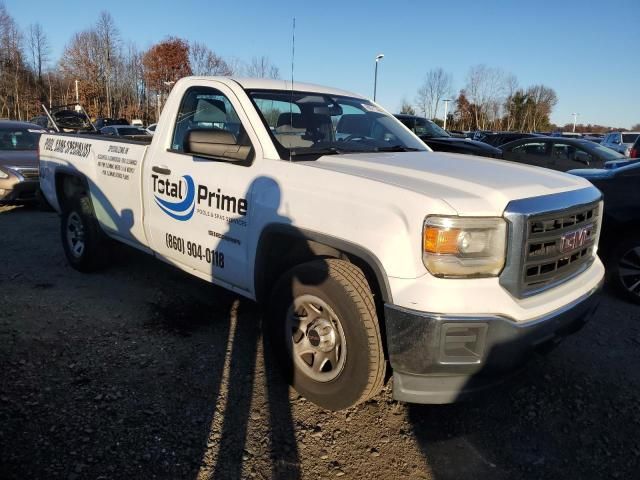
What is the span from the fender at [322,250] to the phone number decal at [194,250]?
0.42 metres

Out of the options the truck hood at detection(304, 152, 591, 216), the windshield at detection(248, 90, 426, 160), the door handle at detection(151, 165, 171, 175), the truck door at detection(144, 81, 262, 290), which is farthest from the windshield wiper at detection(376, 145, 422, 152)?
the door handle at detection(151, 165, 171, 175)

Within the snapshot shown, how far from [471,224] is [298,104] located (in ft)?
6.53

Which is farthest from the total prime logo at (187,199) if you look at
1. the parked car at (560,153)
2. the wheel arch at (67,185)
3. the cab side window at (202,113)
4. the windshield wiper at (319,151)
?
the parked car at (560,153)

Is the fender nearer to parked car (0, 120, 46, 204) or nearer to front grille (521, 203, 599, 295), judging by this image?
front grille (521, 203, 599, 295)

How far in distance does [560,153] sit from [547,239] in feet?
34.0

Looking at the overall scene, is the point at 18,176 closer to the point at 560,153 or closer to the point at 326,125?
the point at 326,125

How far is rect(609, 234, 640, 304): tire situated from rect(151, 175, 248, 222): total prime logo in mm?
3809

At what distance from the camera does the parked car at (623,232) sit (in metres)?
4.82

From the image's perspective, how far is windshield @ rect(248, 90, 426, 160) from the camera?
11.3ft

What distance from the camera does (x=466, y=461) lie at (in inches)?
103

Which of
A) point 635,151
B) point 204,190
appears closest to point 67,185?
point 204,190

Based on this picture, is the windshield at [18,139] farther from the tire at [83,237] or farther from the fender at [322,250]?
the fender at [322,250]

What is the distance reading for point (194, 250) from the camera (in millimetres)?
3766

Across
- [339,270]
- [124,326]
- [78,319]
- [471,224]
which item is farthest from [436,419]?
[78,319]
